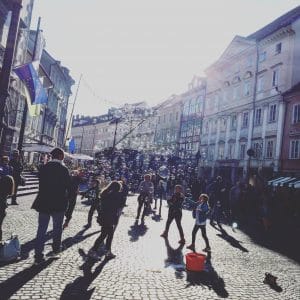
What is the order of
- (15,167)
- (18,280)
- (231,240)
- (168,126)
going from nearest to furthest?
(18,280) < (231,240) < (15,167) < (168,126)

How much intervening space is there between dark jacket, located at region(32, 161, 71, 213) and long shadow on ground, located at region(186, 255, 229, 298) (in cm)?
276

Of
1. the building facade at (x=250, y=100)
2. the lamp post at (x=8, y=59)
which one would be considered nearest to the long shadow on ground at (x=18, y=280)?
the lamp post at (x=8, y=59)

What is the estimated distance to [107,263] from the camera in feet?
23.9

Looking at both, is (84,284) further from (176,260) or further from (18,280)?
(176,260)

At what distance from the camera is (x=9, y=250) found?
21.1 ft

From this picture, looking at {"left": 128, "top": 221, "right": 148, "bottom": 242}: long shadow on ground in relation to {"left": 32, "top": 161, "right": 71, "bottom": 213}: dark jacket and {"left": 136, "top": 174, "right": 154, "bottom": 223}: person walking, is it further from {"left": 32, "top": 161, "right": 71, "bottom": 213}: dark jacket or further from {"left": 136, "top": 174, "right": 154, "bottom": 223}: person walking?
{"left": 32, "top": 161, "right": 71, "bottom": 213}: dark jacket

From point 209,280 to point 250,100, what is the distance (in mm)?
30461

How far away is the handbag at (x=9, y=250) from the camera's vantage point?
6.38 meters

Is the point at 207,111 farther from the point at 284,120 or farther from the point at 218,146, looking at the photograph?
the point at 284,120

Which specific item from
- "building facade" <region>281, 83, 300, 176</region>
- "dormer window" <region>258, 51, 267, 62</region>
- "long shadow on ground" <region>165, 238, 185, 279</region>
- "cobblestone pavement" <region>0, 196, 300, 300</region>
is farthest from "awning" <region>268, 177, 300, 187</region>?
"long shadow on ground" <region>165, 238, 185, 279</region>

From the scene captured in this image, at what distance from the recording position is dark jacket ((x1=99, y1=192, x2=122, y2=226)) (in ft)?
25.5

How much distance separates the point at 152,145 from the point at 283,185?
32.0 metres

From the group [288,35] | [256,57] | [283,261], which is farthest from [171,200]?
[256,57]

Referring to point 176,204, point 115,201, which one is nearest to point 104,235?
point 115,201
